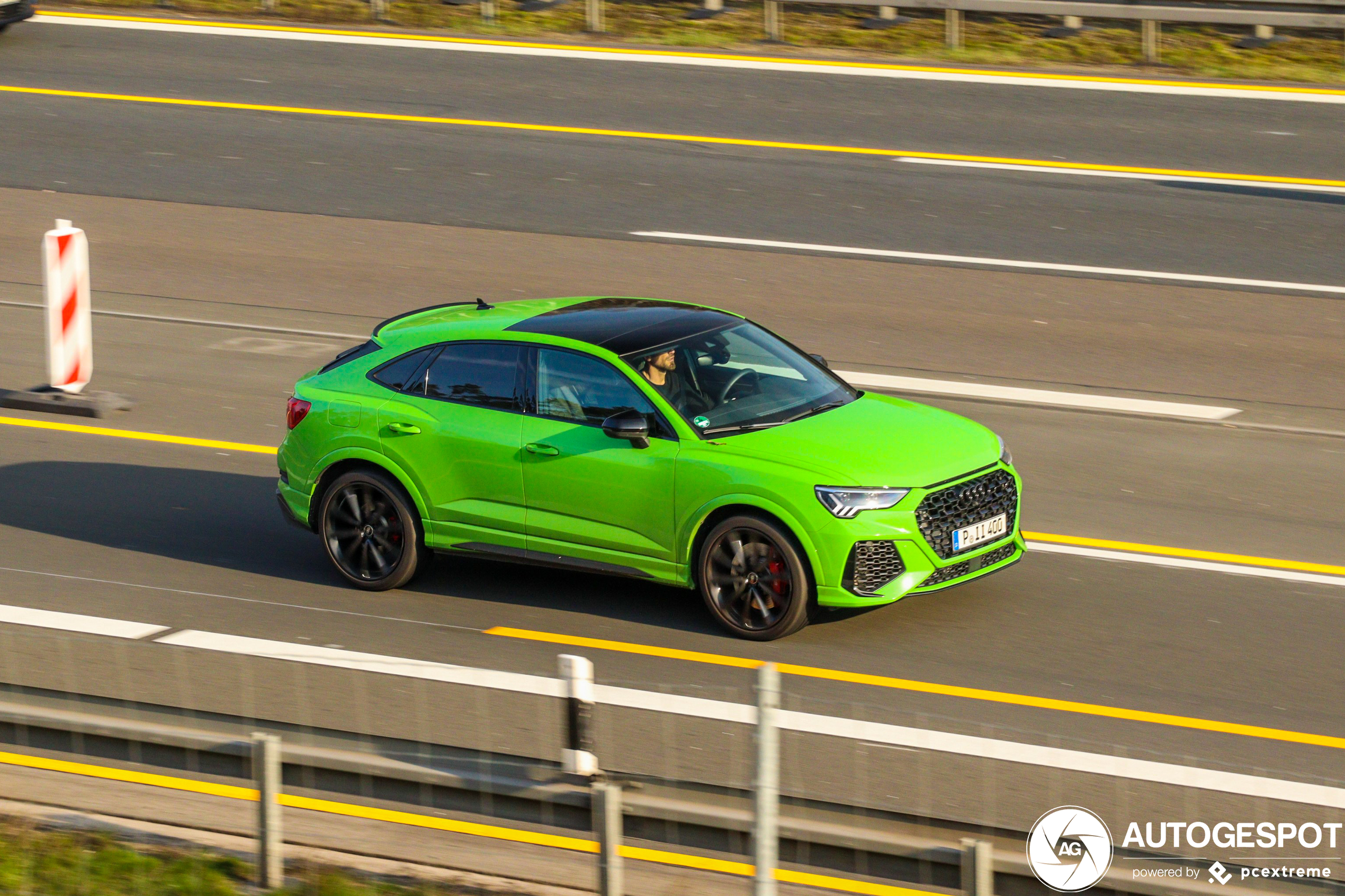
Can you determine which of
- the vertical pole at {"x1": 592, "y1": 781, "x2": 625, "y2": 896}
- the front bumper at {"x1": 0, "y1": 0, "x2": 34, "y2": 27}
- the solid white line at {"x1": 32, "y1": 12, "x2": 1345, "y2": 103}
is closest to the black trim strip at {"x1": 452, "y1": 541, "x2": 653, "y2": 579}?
the vertical pole at {"x1": 592, "y1": 781, "x2": 625, "y2": 896}

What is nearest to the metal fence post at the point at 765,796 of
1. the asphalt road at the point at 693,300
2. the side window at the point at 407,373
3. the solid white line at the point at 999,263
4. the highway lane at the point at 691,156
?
the asphalt road at the point at 693,300

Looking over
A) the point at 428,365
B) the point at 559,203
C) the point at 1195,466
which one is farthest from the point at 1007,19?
the point at 428,365

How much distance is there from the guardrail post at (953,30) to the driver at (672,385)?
17678mm

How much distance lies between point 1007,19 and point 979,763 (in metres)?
21.4

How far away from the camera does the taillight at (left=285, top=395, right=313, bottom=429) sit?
10.5 m

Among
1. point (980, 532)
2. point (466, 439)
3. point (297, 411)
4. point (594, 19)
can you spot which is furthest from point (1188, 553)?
point (594, 19)

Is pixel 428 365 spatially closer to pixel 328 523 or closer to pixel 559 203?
pixel 328 523

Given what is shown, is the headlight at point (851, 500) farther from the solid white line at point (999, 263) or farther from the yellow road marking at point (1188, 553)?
the solid white line at point (999, 263)

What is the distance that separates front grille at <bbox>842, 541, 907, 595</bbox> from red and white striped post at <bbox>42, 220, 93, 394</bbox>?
8.08 m

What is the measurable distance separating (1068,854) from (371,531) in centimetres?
609

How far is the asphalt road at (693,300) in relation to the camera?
8438 millimetres

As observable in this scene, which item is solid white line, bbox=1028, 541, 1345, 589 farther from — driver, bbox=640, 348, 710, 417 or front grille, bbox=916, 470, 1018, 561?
driver, bbox=640, 348, 710, 417

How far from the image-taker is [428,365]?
33.5ft

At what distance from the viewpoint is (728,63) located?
25.9 m
